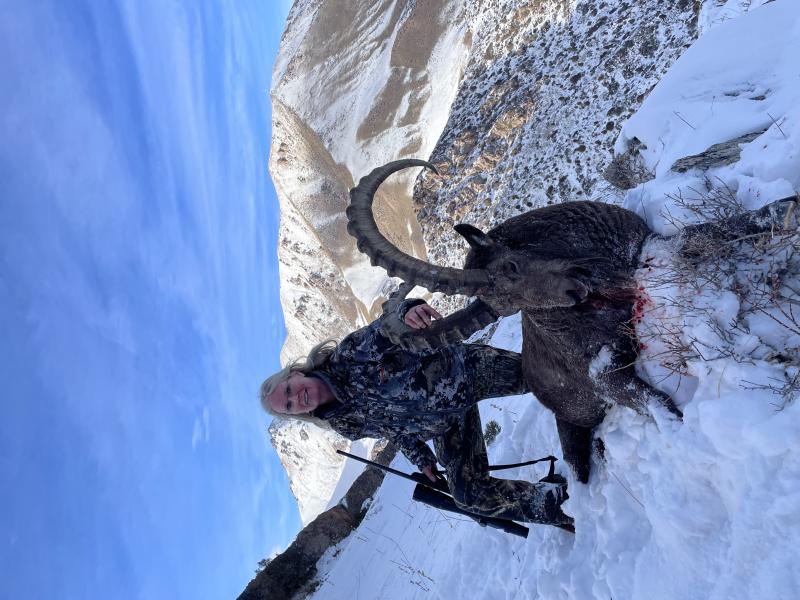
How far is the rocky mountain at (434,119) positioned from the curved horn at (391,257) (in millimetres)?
3081

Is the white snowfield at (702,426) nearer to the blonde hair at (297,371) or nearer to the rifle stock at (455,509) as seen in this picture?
the rifle stock at (455,509)

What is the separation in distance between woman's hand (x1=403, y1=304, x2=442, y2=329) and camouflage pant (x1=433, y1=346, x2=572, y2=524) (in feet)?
2.47

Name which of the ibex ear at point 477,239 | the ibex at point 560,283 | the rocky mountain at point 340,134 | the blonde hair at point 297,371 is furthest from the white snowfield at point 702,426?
the rocky mountain at point 340,134

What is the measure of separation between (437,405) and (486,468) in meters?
0.67

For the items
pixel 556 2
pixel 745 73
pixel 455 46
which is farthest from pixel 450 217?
pixel 745 73

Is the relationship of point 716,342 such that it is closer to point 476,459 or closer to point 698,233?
point 698,233

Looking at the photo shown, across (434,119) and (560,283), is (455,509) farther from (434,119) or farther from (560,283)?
(434,119)

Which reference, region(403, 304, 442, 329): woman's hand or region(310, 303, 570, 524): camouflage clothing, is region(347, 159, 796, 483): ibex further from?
region(310, 303, 570, 524): camouflage clothing

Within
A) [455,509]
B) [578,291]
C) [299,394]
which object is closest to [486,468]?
[455,509]

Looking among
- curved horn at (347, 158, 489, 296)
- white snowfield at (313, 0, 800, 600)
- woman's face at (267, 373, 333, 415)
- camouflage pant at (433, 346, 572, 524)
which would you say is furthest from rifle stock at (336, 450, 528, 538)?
curved horn at (347, 158, 489, 296)

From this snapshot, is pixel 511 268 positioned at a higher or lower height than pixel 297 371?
lower

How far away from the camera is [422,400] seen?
4.12 meters

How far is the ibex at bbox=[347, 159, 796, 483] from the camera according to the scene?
304 centimetres

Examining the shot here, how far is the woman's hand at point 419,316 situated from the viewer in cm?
367
